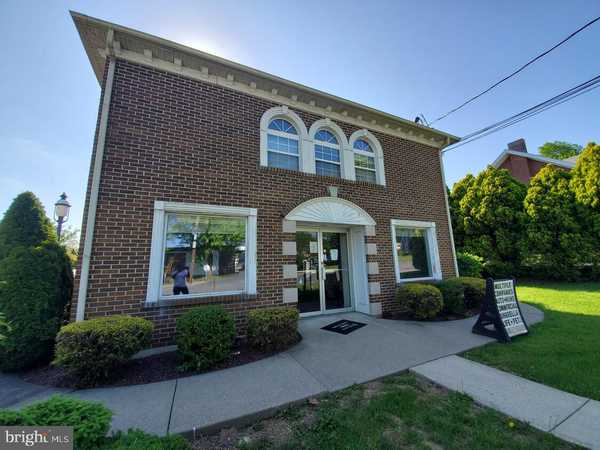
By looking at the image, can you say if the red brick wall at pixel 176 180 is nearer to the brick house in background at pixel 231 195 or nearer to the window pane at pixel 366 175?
the brick house in background at pixel 231 195

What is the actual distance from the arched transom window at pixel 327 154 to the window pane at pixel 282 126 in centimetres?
76

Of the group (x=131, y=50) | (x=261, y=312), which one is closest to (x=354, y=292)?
(x=261, y=312)

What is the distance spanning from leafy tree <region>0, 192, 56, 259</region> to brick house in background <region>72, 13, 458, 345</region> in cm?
126

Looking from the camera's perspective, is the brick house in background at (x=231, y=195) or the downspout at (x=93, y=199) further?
the brick house in background at (x=231, y=195)

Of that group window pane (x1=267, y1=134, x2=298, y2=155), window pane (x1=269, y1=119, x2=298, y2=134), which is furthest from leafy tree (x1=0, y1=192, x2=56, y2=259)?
window pane (x1=269, y1=119, x2=298, y2=134)

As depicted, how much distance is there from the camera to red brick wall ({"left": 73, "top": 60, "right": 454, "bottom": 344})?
4.43 m

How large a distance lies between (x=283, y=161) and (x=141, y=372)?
508 centimetres

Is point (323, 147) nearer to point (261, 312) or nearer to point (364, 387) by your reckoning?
point (261, 312)

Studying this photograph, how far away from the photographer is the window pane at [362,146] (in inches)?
298

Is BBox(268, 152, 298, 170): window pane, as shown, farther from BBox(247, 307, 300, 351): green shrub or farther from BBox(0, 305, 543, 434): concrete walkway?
BBox(0, 305, 543, 434): concrete walkway

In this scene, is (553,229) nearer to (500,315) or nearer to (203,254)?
(500,315)

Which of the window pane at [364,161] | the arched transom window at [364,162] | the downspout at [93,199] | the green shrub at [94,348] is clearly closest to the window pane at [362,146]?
the arched transom window at [364,162]

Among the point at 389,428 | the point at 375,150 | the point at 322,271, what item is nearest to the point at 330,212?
the point at 322,271

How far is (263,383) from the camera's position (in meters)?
3.29
